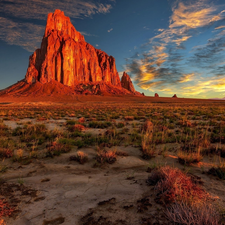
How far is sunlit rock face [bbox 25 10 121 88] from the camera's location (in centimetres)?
11475

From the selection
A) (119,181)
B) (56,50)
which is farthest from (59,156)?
(56,50)

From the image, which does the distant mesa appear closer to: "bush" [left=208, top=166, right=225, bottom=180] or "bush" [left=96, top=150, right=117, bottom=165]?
"bush" [left=96, top=150, right=117, bottom=165]

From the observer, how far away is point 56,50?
120812 millimetres

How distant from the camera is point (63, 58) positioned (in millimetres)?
119625

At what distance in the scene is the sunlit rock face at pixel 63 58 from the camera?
376 feet

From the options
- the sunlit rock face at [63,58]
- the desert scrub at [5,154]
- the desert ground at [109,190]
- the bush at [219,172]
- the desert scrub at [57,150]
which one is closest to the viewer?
the desert ground at [109,190]

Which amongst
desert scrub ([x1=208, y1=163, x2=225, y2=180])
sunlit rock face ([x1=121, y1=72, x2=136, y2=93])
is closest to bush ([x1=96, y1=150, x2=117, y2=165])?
desert scrub ([x1=208, y1=163, x2=225, y2=180])

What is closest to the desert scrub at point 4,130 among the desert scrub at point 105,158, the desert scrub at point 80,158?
the desert scrub at point 80,158

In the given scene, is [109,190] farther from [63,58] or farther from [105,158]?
[63,58]

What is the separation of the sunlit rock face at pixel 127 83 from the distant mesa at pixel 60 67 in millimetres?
38782

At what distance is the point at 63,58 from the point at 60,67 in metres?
8.43

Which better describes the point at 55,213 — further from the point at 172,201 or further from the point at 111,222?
the point at 172,201

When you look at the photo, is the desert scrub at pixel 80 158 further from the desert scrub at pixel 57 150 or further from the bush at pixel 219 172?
the bush at pixel 219 172

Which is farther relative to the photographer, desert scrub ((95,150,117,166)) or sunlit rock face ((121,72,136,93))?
sunlit rock face ((121,72,136,93))
